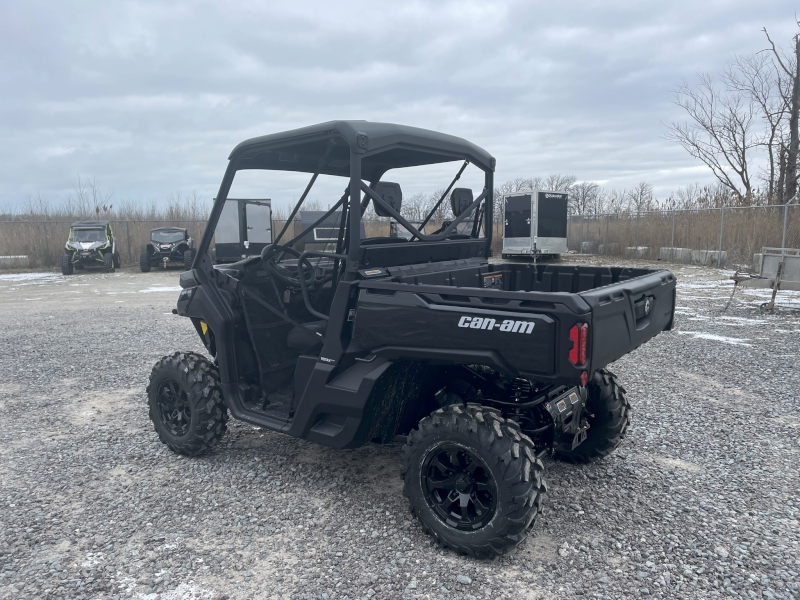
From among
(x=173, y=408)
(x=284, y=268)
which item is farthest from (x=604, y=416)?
(x=173, y=408)

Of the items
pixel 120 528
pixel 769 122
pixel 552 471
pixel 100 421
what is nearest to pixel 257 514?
pixel 120 528

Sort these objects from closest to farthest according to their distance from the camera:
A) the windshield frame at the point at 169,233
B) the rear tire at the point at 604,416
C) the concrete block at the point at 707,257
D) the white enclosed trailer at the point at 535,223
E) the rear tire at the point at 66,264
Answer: the rear tire at the point at 604,416 < the concrete block at the point at 707,257 < the rear tire at the point at 66,264 < the white enclosed trailer at the point at 535,223 < the windshield frame at the point at 169,233

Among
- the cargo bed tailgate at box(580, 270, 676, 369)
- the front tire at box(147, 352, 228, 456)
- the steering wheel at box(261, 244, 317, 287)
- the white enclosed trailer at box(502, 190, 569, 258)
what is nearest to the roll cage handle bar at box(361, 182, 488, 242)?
the steering wheel at box(261, 244, 317, 287)

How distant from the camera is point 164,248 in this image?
68.6 ft

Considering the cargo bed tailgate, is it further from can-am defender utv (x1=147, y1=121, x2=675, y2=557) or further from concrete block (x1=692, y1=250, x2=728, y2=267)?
concrete block (x1=692, y1=250, x2=728, y2=267)

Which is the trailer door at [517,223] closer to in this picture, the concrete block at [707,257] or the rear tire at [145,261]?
the concrete block at [707,257]

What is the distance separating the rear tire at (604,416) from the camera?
12.1 ft

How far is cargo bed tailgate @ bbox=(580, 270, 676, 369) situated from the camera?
2.55m

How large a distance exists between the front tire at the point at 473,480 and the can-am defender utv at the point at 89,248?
2053cm

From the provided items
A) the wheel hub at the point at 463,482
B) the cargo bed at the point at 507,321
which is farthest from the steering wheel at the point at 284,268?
the wheel hub at the point at 463,482

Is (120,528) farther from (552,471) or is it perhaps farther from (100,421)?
(552,471)

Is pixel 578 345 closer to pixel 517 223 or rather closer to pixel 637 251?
pixel 517 223

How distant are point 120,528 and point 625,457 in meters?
3.18

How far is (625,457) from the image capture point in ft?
13.1
